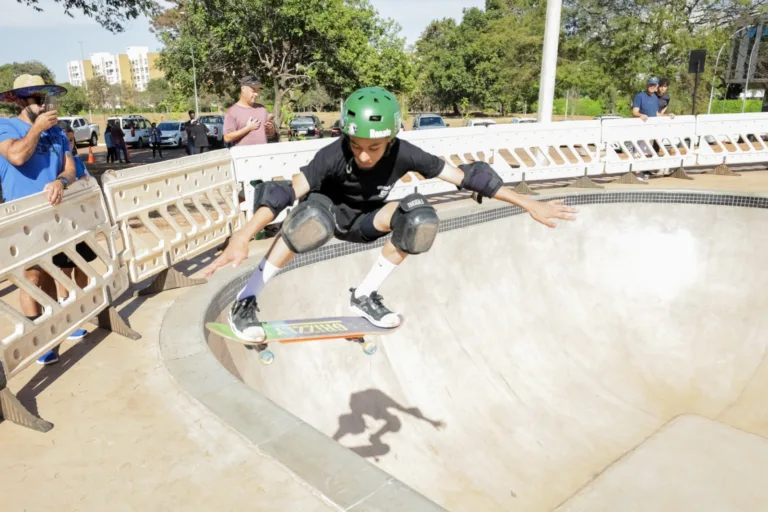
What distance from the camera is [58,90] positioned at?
179 inches

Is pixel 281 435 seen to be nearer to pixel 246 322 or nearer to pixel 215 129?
pixel 246 322

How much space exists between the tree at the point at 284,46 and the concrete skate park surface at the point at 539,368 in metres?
24.6

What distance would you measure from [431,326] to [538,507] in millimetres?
2557

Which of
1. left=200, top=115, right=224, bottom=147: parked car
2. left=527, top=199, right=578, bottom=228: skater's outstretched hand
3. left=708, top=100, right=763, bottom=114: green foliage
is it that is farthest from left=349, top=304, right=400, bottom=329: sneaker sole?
left=708, top=100, right=763, bottom=114: green foliage

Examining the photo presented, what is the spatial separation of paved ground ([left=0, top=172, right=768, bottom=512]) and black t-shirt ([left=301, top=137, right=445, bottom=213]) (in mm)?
1728

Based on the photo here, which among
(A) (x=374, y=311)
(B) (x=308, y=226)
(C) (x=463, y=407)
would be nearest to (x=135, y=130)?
(C) (x=463, y=407)

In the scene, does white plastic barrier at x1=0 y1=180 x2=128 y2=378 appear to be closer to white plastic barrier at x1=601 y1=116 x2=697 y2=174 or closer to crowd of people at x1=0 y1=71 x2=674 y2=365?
crowd of people at x1=0 y1=71 x2=674 y2=365

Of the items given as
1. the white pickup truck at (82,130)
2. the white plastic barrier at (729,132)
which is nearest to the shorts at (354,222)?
the white plastic barrier at (729,132)

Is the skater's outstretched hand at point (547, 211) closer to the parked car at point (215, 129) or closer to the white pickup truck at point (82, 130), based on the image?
the parked car at point (215, 129)

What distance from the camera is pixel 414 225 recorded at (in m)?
3.67

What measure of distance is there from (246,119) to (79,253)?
361 cm

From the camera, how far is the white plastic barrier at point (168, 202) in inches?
203

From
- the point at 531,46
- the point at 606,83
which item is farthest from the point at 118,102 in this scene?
the point at 606,83

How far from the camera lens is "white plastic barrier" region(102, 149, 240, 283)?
16.9 ft
